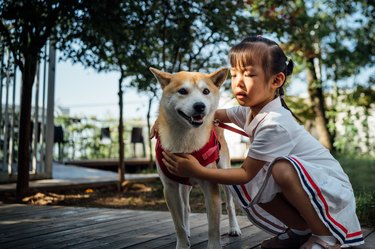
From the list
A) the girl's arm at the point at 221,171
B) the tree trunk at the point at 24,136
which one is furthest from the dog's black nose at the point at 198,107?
the tree trunk at the point at 24,136

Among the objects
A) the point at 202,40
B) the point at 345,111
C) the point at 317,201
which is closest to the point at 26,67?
the point at 202,40

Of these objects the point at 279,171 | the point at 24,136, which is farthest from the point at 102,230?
the point at 24,136

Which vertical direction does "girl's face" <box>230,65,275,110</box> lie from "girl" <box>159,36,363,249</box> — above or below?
above

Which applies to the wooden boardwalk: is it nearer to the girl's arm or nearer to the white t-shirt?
the white t-shirt

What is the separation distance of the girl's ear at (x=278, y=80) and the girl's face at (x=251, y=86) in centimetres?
3

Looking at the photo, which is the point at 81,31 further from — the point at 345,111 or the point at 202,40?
the point at 345,111

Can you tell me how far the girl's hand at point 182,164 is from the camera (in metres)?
1.91

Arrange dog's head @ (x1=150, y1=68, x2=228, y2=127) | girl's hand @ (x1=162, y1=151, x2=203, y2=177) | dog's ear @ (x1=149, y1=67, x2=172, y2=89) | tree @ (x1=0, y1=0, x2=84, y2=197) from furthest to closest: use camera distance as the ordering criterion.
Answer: tree @ (x1=0, y1=0, x2=84, y2=197) → dog's ear @ (x1=149, y1=67, x2=172, y2=89) → dog's head @ (x1=150, y1=68, x2=228, y2=127) → girl's hand @ (x1=162, y1=151, x2=203, y2=177)

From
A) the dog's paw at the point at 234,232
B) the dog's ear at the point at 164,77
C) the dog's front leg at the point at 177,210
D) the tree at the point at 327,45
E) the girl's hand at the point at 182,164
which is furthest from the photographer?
the tree at the point at 327,45

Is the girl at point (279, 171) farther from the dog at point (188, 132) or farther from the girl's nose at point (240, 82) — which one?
the dog at point (188, 132)

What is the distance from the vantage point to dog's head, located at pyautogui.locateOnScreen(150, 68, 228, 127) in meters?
2.02

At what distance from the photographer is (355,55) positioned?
9.63m

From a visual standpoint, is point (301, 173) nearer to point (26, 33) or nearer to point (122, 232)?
point (122, 232)

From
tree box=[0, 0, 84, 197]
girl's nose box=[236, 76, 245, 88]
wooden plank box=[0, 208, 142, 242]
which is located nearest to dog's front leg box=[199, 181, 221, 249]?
girl's nose box=[236, 76, 245, 88]
